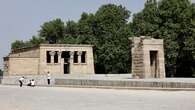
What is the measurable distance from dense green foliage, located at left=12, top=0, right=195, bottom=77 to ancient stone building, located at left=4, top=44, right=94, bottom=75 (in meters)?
3.10

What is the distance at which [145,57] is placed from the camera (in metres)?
40.5

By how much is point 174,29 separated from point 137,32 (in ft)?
20.6

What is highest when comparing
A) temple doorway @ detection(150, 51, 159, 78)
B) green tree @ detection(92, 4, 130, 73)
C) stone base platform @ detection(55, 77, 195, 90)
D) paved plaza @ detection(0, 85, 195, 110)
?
green tree @ detection(92, 4, 130, 73)

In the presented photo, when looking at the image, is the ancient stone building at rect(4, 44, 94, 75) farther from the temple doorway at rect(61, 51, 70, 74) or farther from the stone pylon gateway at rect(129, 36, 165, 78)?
the stone pylon gateway at rect(129, 36, 165, 78)

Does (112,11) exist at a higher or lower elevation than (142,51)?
higher

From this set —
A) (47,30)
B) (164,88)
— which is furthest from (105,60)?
(164,88)

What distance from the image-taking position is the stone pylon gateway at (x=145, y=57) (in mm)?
40375

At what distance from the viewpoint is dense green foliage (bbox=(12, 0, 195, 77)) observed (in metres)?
63.6

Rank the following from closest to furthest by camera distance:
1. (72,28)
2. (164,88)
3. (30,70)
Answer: (164,88), (30,70), (72,28)

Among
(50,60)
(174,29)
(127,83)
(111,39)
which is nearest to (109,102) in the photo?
(127,83)

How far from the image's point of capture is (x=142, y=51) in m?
40.5

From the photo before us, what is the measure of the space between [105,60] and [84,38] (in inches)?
253

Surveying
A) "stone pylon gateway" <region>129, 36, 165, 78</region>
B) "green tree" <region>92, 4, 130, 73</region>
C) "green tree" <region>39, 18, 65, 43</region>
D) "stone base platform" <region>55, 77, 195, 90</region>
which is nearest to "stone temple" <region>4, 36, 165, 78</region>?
"green tree" <region>92, 4, 130, 73</region>

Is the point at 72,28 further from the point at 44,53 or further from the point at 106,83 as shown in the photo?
the point at 106,83
